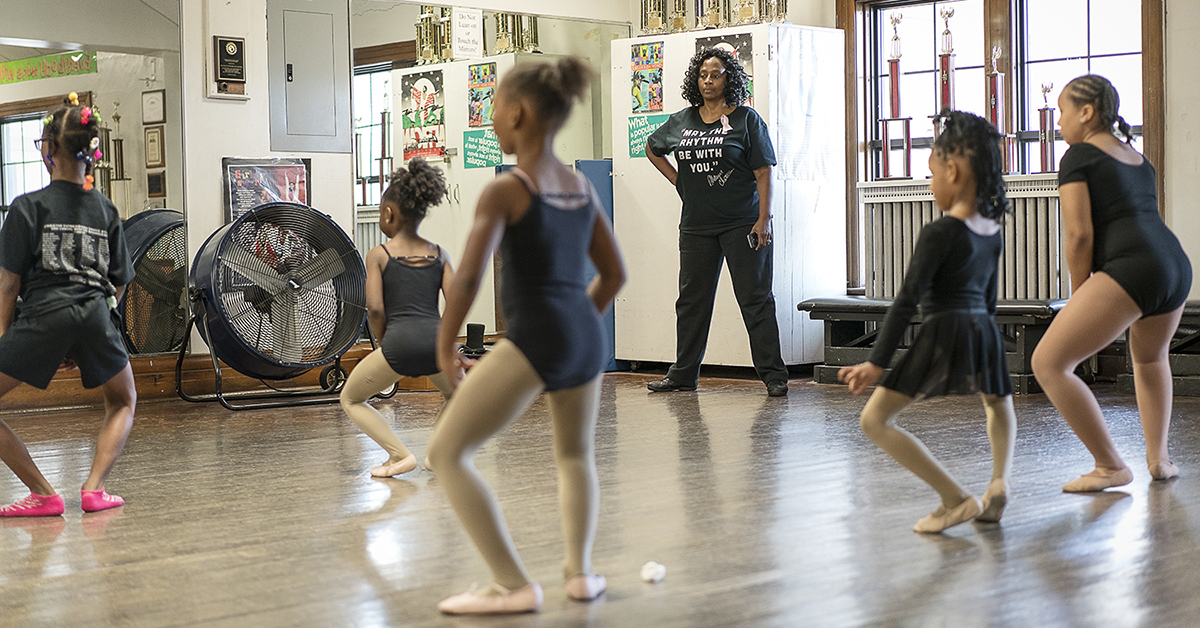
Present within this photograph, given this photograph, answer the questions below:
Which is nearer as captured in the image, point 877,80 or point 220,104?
point 220,104

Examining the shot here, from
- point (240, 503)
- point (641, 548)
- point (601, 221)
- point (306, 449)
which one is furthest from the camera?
point (306, 449)

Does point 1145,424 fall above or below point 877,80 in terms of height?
below

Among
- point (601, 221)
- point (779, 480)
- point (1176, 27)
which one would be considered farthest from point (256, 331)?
point (1176, 27)

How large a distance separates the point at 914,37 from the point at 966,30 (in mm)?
326

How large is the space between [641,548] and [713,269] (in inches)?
145

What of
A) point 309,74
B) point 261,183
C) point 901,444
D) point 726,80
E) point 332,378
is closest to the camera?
point 901,444

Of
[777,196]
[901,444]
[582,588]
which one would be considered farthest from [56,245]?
[777,196]

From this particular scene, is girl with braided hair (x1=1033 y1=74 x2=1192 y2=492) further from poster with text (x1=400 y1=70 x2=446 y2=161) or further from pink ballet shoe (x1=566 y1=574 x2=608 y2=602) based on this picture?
poster with text (x1=400 y1=70 x2=446 y2=161)

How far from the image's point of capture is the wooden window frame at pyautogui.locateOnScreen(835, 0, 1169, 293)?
6.73 meters

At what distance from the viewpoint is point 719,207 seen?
6602mm

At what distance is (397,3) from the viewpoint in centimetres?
746

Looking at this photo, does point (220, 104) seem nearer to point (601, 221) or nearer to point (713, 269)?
point (713, 269)

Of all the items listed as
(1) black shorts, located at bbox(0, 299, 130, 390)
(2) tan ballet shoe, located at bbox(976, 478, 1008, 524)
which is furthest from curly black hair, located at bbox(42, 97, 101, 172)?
(2) tan ballet shoe, located at bbox(976, 478, 1008, 524)

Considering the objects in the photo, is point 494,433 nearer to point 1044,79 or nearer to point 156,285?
point 156,285
